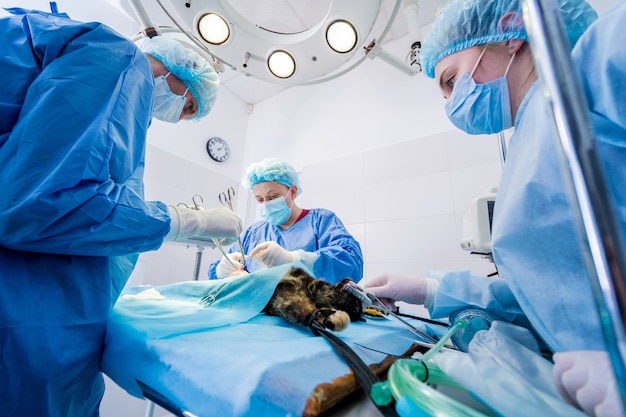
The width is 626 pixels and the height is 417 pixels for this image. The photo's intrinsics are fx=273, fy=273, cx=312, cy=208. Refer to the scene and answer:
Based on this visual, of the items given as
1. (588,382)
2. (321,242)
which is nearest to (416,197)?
(321,242)

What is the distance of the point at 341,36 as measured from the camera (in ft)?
3.52

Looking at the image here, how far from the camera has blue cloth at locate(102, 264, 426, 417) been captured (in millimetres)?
359

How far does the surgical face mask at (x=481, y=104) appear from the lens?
786 millimetres

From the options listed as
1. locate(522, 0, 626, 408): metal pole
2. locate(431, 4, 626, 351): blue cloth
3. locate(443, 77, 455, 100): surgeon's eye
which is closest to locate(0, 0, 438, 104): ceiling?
locate(443, 77, 455, 100): surgeon's eye

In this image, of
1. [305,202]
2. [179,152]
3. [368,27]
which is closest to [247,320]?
[368,27]

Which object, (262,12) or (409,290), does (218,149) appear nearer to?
(262,12)

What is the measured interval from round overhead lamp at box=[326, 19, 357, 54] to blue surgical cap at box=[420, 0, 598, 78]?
0.28m

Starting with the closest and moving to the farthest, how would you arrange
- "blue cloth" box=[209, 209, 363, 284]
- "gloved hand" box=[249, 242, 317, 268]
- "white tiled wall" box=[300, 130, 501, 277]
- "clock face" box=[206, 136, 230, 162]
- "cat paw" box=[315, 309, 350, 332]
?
"cat paw" box=[315, 309, 350, 332] → "gloved hand" box=[249, 242, 317, 268] → "blue cloth" box=[209, 209, 363, 284] → "white tiled wall" box=[300, 130, 501, 277] → "clock face" box=[206, 136, 230, 162]

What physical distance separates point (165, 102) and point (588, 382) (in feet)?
4.41

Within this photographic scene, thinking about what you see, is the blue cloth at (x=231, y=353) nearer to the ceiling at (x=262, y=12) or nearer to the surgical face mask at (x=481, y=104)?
the surgical face mask at (x=481, y=104)

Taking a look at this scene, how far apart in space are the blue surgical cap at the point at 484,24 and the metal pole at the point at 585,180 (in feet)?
2.49

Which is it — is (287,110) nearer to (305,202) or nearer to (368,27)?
(305,202)

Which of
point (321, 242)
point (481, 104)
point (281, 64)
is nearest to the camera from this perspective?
point (481, 104)

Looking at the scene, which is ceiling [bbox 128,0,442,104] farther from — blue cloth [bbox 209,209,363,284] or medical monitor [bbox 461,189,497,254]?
medical monitor [bbox 461,189,497,254]
